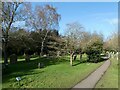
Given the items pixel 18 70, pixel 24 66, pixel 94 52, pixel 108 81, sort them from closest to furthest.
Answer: pixel 108 81 < pixel 18 70 < pixel 24 66 < pixel 94 52

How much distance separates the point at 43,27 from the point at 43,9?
205 inches

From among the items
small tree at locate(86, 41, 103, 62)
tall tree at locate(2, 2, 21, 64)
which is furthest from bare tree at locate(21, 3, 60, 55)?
tall tree at locate(2, 2, 21, 64)

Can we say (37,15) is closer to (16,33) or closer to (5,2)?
(16,33)

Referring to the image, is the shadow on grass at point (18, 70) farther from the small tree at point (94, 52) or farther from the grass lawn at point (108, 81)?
the grass lawn at point (108, 81)

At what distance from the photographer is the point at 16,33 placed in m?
32.4

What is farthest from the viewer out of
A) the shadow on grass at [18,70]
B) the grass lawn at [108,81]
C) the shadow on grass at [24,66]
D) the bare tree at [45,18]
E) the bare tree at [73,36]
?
the bare tree at [45,18]

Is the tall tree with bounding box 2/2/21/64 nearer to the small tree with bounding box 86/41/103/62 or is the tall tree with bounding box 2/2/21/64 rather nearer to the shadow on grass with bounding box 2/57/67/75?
the shadow on grass with bounding box 2/57/67/75

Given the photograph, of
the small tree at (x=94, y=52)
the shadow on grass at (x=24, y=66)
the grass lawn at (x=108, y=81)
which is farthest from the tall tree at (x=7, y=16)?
the small tree at (x=94, y=52)

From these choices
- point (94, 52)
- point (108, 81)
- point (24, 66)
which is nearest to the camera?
point (108, 81)

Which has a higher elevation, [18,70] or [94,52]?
[94,52]

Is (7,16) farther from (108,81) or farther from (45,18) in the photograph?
(45,18)

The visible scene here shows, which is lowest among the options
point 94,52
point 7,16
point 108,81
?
point 108,81

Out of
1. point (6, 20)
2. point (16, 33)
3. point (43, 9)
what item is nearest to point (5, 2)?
point (6, 20)

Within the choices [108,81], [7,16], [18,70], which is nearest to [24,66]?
[18,70]
